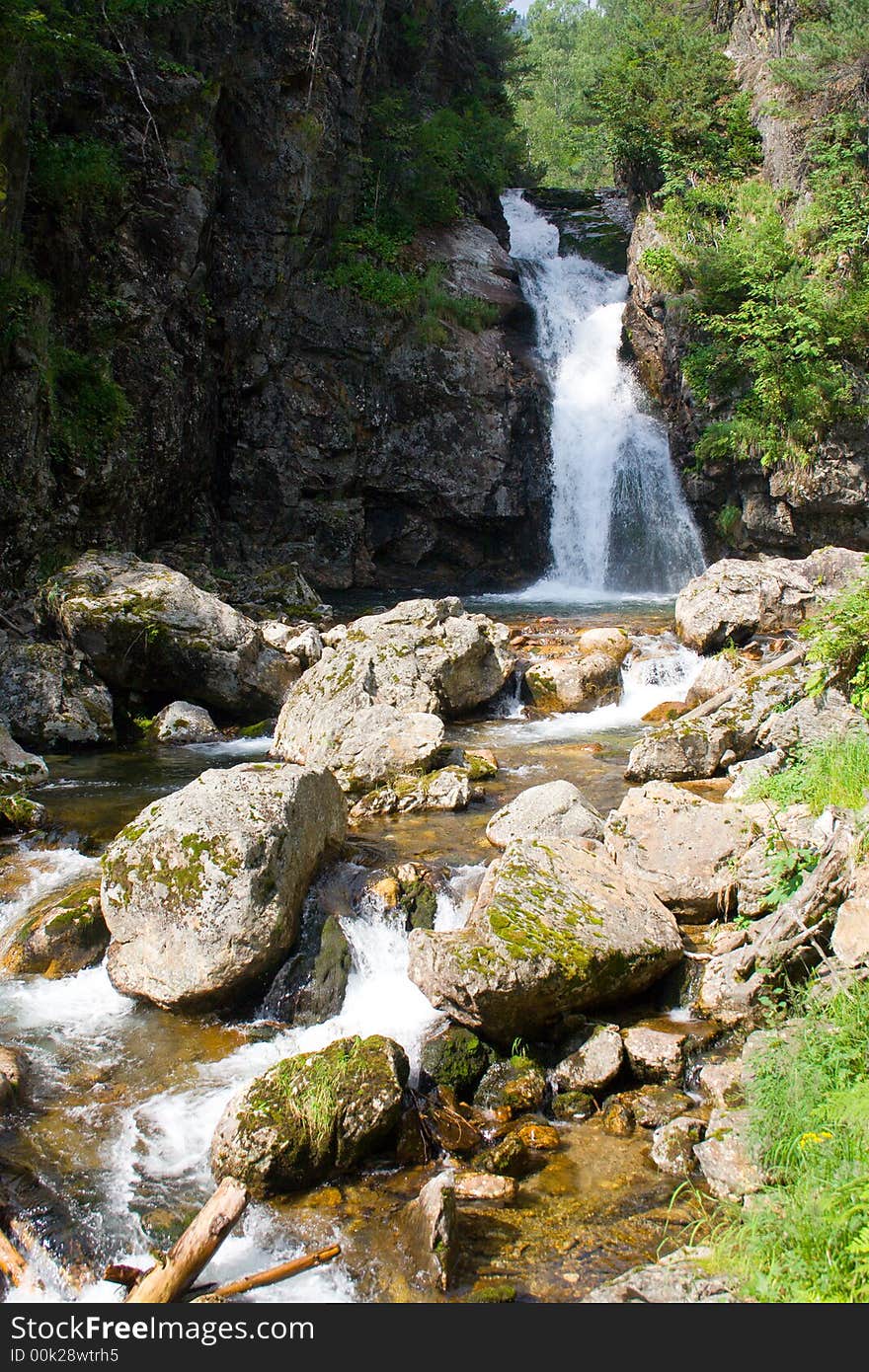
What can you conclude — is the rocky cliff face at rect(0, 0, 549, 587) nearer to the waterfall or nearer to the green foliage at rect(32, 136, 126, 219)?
the green foliage at rect(32, 136, 126, 219)

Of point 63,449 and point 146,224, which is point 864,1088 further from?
point 146,224

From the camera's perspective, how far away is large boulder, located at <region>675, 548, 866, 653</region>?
1344cm

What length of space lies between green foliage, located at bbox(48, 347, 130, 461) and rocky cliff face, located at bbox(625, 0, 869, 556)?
38.0ft

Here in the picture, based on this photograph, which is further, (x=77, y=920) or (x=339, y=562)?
(x=339, y=562)

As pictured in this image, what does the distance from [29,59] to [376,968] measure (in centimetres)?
1403

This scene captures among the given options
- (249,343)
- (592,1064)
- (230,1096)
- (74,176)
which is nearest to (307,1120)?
(230,1096)

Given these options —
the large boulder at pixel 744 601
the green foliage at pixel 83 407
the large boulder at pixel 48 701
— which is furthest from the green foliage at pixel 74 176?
the large boulder at pixel 744 601

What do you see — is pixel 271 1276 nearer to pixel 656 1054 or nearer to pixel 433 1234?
pixel 433 1234

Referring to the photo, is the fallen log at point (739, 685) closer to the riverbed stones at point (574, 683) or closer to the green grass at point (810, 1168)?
the riverbed stones at point (574, 683)

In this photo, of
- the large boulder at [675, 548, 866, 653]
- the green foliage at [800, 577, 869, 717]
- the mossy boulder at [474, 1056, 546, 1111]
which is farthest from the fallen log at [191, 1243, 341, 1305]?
the large boulder at [675, 548, 866, 653]

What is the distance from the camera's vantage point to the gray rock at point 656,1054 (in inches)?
203

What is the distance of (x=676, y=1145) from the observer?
4.56m

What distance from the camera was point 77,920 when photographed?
6383 millimetres
